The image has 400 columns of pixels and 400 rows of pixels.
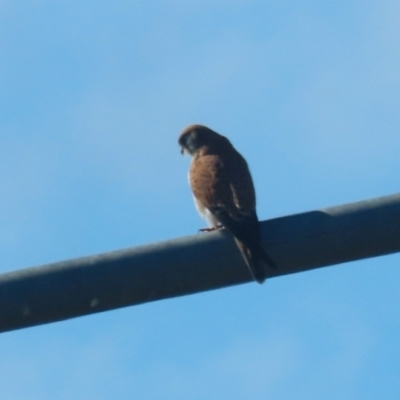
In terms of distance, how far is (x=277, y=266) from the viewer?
362 cm

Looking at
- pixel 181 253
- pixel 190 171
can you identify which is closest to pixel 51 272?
pixel 181 253

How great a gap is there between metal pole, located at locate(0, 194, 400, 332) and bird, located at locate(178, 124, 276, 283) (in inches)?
9.1

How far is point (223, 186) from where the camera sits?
21.3 feet

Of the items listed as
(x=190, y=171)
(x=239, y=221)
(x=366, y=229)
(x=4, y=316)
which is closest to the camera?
(x=4, y=316)

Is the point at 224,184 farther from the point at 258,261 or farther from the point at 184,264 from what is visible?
the point at 184,264

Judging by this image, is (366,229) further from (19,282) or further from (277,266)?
(19,282)

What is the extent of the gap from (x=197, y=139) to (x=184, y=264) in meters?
5.20

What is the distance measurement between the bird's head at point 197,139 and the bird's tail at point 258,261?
447 cm

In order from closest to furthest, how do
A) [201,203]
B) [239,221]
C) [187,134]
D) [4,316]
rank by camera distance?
[4,316]
[239,221]
[201,203]
[187,134]

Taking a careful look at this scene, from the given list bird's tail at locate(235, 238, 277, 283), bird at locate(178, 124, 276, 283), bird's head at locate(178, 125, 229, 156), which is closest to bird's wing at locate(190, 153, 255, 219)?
bird at locate(178, 124, 276, 283)

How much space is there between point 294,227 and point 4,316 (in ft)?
3.32

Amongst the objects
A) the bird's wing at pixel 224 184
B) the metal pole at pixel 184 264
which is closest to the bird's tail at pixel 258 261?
the metal pole at pixel 184 264

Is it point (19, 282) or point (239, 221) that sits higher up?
point (19, 282)

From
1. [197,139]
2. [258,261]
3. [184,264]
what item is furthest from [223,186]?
[184,264]
